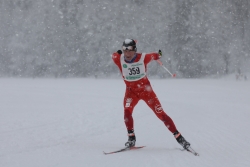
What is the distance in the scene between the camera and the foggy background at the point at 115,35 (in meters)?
29.2

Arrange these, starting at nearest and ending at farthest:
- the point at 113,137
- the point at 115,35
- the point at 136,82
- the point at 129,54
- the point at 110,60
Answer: the point at 129,54 < the point at 136,82 < the point at 113,137 < the point at 110,60 < the point at 115,35

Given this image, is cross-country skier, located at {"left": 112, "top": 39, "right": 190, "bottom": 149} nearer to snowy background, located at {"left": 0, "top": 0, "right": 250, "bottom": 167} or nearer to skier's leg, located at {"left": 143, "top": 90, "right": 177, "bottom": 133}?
skier's leg, located at {"left": 143, "top": 90, "right": 177, "bottom": 133}

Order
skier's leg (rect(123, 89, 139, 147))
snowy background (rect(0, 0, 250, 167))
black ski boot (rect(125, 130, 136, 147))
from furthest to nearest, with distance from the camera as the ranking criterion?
1. snowy background (rect(0, 0, 250, 167))
2. skier's leg (rect(123, 89, 139, 147))
3. black ski boot (rect(125, 130, 136, 147))

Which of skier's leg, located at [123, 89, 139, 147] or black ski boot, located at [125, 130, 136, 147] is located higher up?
skier's leg, located at [123, 89, 139, 147]

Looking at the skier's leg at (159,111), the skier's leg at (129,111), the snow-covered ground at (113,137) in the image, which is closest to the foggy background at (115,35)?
the snow-covered ground at (113,137)

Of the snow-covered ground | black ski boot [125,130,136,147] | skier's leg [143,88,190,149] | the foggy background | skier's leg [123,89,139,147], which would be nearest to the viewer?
the snow-covered ground

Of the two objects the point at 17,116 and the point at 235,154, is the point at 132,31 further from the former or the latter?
the point at 235,154

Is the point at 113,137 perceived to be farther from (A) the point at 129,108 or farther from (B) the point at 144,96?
(B) the point at 144,96

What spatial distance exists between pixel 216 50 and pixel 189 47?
260 cm

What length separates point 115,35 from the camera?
104 ft

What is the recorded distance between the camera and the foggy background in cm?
2916

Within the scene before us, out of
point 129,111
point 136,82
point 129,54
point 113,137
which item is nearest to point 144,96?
point 136,82

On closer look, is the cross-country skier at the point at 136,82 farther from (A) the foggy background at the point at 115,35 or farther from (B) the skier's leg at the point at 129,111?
(A) the foggy background at the point at 115,35

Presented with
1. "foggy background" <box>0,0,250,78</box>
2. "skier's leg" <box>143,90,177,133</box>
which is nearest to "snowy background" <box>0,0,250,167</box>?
"foggy background" <box>0,0,250,78</box>
